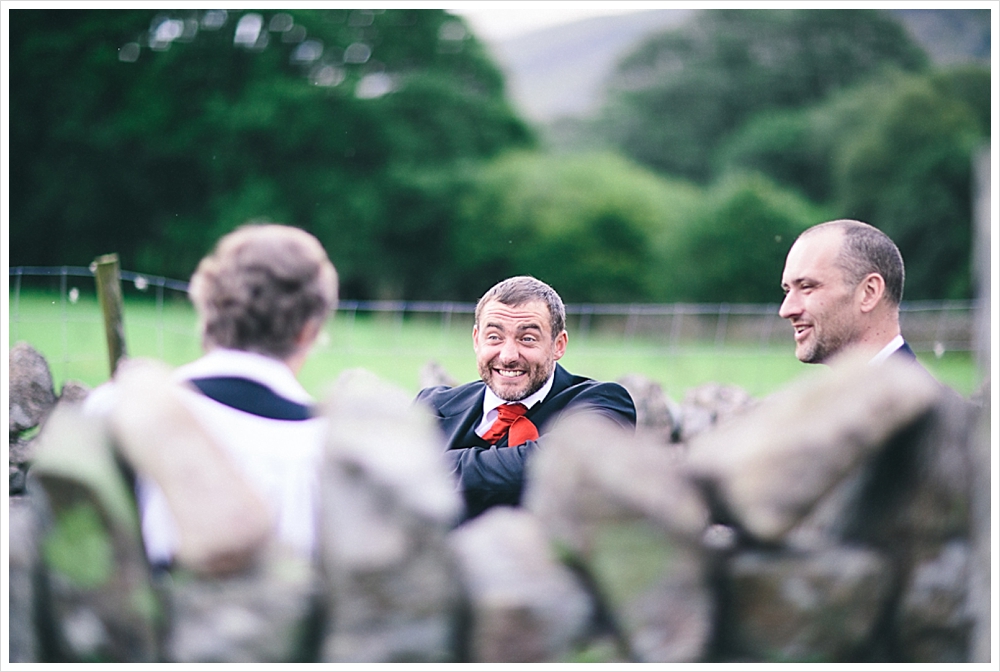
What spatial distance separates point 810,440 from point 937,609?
0.50m

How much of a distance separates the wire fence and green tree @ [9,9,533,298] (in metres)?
9.11

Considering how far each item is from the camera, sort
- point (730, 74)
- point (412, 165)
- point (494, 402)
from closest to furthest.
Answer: point (494, 402) < point (412, 165) < point (730, 74)

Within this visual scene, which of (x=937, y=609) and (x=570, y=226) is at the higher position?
(x=570, y=226)

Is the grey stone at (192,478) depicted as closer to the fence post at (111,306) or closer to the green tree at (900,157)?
the fence post at (111,306)

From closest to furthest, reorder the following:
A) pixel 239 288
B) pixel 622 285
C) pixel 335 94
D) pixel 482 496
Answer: pixel 239 288
pixel 482 496
pixel 622 285
pixel 335 94

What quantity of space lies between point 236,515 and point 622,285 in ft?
65.7

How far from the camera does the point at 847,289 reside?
225cm

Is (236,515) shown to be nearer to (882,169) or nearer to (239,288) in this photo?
(239,288)

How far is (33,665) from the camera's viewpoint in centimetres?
161

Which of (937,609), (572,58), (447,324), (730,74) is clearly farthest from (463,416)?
(572,58)

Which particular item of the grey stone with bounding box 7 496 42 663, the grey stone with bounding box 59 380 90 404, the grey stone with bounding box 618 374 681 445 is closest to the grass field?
the grey stone with bounding box 59 380 90 404

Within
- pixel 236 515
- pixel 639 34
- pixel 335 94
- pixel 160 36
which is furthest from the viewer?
pixel 639 34

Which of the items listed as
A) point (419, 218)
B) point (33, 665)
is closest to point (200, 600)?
point (33, 665)

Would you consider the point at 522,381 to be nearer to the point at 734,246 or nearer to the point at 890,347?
the point at 890,347
